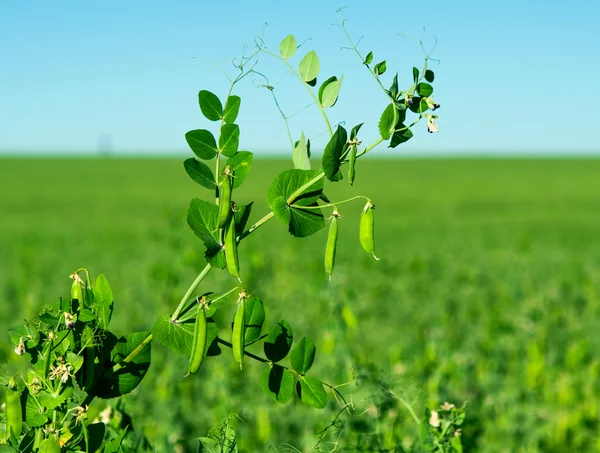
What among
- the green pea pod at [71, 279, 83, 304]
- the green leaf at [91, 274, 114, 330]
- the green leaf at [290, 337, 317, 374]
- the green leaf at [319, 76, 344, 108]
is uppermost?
the green leaf at [319, 76, 344, 108]

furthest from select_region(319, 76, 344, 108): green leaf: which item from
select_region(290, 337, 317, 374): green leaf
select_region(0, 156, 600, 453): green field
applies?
select_region(0, 156, 600, 453): green field

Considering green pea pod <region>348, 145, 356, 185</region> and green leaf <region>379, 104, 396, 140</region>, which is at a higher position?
green leaf <region>379, 104, 396, 140</region>

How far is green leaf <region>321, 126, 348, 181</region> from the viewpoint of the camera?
103 centimetres

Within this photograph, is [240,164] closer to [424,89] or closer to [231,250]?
[231,250]

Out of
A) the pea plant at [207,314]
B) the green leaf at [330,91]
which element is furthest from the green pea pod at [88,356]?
the green leaf at [330,91]

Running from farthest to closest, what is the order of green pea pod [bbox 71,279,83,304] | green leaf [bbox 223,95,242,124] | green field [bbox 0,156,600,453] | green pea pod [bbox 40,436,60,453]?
green field [bbox 0,156,600,453]
green leaf [bbox 223,95,242,124]
green pea pod [bbox 71,279,83,304]
green pea pod [bbox 40,436,60,453]

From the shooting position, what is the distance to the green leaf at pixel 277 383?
3.72 feet

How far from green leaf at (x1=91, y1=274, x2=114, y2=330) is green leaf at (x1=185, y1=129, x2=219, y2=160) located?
25cm

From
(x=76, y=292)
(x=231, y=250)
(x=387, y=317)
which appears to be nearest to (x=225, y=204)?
(x=231, y=250)

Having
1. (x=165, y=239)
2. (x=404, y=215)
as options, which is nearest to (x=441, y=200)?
(x=404, y=215)

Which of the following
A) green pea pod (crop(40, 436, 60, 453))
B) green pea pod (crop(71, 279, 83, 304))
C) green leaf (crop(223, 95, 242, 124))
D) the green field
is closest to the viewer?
green pea pod (crop(40, 436, 60, 453))

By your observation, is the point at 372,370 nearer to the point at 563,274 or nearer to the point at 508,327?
the point at 508,327

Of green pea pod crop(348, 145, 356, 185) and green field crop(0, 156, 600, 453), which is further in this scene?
green field crop(0, 156, 600, 453)

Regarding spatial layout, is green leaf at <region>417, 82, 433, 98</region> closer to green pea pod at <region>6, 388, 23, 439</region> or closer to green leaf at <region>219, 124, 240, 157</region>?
green leaf at <region>219, 124, 240, 157</region>
